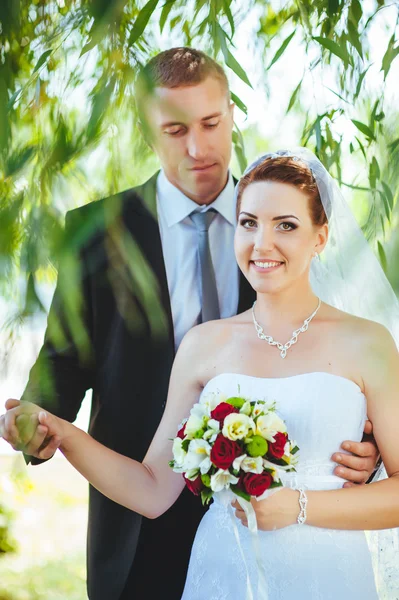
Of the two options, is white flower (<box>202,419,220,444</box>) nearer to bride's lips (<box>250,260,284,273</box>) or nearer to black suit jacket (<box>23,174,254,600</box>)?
bride's lips (<box>250,260,284,273</box>)

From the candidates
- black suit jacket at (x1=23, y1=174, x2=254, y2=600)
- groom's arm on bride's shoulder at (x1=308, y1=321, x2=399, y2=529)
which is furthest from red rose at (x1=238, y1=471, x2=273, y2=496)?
black suit jacket at (x1=23, y1=174, x2=254, y2=600)

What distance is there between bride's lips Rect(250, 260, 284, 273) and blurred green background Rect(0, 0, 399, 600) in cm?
26

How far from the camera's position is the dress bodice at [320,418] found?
2.18 m

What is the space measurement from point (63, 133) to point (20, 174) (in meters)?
0.10

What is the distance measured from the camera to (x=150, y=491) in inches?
90.7

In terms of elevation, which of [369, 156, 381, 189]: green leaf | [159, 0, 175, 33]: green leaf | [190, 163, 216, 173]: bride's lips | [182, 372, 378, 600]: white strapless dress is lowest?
[182, 372, 378, 600]: white strapless dress

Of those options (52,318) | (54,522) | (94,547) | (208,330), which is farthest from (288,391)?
(54,522)

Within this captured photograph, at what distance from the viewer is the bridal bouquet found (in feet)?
6.10

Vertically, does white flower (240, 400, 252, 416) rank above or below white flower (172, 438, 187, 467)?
above

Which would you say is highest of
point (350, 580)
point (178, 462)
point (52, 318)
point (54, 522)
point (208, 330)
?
point (54, 522)

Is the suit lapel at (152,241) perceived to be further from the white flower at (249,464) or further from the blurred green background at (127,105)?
the white flower at (249,464)

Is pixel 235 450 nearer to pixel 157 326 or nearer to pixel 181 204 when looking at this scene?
pixel 157 326

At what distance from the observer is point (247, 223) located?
229cm

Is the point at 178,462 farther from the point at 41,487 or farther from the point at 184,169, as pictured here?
the point at 41,487
